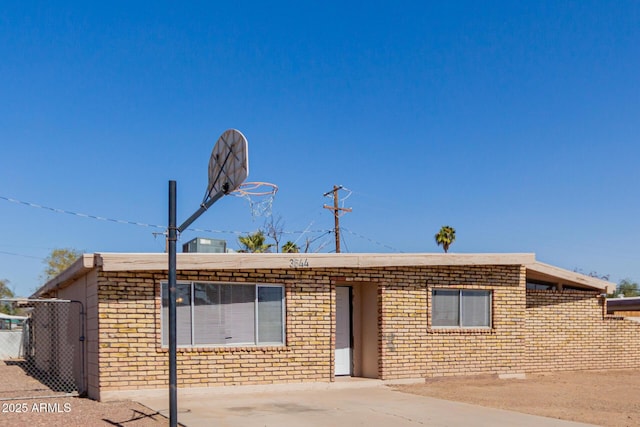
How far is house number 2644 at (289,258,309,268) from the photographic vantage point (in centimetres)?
1303

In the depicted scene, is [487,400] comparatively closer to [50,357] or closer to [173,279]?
[173,279]

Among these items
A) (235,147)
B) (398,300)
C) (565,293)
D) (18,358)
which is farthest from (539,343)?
(18,358)

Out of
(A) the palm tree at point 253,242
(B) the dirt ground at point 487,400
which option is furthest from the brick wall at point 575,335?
(A) the palm tree at point 253,242

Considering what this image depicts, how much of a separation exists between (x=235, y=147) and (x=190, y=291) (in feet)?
15.7

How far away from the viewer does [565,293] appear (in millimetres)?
17797

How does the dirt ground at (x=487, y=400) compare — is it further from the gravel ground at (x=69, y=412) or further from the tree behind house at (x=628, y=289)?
the tree behind house at (x=628, y=289)

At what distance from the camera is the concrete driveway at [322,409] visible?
9773mm

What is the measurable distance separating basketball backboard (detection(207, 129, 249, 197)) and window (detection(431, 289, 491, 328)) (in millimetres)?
7545

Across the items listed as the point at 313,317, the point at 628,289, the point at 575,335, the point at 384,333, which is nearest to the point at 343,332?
the point at 384,333

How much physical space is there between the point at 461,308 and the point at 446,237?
107 feet

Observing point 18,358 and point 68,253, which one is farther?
point 68,253

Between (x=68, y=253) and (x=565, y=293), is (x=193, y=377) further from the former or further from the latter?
(x=68, y=253)

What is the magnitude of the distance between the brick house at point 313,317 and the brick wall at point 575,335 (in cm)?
5

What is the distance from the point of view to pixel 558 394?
13.3m
